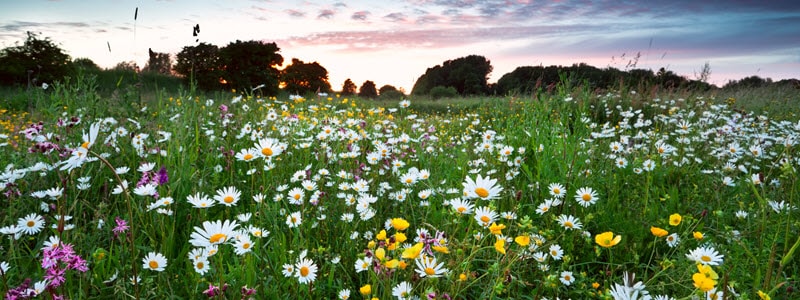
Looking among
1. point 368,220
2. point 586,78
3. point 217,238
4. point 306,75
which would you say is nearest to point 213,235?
point 217,238

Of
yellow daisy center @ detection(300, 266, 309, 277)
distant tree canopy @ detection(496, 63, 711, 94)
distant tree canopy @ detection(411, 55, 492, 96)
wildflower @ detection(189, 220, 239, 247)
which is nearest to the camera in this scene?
wildflower @ detection(189, 220, 239, 247)

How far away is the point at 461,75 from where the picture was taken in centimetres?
3394

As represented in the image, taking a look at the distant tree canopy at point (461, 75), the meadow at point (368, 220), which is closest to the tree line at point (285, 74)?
the distant tree canopy at point (461, 75)

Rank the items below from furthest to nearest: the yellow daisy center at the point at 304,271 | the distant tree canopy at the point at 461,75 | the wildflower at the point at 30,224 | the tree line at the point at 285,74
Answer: the distant tree canopy at the point at 461,75, the tree line at the point at 285,74, the wildflower at the point at 30,224, the yellow daisy center at the point at 304,271

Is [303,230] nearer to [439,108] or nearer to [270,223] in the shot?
[270,223]

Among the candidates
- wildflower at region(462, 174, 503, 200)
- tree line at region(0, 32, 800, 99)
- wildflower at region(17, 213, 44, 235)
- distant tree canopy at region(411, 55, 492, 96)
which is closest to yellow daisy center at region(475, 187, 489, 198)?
wildflower at region(462, 174, 503, 200)

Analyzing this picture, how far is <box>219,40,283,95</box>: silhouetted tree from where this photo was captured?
23719 mm

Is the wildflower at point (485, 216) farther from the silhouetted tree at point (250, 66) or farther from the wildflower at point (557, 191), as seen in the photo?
the silhouetted tree at point (250, 66)

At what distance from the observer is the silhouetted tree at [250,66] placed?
934 inches

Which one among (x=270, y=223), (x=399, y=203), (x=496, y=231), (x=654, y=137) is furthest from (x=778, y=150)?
(x=270, y=223)

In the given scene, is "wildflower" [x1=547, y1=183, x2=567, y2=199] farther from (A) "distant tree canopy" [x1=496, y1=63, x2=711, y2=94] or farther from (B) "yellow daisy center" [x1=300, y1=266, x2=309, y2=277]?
(A) "distant tree canopy" [x1=496, y1=63, x2=711, y2=94]

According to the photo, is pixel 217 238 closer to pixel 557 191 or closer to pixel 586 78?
pixel 557 191

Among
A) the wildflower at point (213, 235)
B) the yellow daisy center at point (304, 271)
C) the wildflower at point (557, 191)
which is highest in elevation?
the wildflower at point (213, 235)

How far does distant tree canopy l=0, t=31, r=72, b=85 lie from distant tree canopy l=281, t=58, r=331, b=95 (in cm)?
1463
